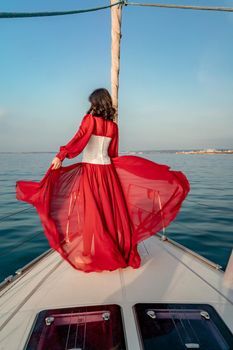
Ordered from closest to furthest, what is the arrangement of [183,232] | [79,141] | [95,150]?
[79,141] < [95,150] < [183,232]

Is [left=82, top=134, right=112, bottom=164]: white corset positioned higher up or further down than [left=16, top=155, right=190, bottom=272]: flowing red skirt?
higher up

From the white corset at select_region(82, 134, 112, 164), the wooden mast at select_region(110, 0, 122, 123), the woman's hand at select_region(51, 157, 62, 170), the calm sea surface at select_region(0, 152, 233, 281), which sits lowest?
the calm sea surface at select_region(0, 152, 233, 281)

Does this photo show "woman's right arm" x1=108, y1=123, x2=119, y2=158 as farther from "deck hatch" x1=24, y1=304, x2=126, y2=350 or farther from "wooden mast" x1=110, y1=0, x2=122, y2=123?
"deck hatch" x1=24, y1=304, x2=126, y2=350

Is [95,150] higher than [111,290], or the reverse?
[95,150]

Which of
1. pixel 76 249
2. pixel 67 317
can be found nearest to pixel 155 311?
pixel 67 317

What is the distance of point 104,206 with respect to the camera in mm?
2410

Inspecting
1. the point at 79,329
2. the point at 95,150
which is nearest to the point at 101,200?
the point at 95,150

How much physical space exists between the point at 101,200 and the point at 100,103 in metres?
0.89

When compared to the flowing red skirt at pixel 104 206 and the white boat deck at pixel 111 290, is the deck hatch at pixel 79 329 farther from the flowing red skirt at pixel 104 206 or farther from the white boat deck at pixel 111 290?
the flowing red skirt at pixel 104 206

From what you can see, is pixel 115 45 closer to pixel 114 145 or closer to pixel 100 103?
pixel 100 103

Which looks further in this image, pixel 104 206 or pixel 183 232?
pixel 183 232

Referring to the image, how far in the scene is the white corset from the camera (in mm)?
2506

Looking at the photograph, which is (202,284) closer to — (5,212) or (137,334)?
(137,334)

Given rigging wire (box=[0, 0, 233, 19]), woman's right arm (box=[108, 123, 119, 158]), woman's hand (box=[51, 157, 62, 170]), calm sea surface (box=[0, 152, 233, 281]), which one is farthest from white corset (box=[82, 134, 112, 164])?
rigging wire (box=[0, 0, 233, 19])
